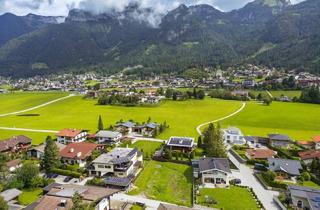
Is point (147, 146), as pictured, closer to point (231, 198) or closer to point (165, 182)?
point (165, 182)

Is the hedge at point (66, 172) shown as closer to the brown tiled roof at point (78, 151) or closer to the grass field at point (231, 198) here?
the brown tiled roof at point (78, 151)

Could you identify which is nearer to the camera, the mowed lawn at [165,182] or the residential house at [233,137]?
the mowed lawn at [165,182]

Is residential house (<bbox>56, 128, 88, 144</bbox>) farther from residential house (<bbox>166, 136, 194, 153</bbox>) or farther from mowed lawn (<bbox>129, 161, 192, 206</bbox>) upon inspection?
mowed lawn (<bbox>129, 161, 192, 206</bbox>)

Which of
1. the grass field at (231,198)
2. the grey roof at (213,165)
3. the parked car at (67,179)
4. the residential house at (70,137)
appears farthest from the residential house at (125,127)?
the grass field at (231,198)

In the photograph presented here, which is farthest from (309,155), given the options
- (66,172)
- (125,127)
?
(125,127)

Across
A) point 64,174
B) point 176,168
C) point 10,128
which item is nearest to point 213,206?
point 176,168

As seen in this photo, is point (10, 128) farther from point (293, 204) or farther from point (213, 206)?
point (293, 204)
